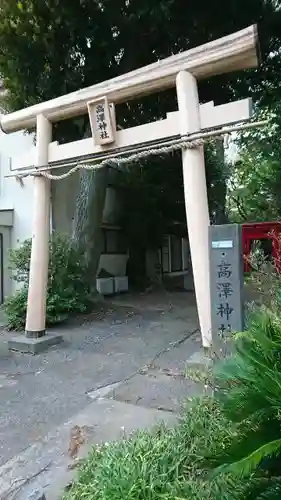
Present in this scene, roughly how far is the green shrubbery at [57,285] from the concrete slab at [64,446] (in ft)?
15.4

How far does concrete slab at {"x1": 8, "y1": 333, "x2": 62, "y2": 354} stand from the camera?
22.1 feet

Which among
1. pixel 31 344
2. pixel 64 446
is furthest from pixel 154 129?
pixel 64 446

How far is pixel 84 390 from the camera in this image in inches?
193

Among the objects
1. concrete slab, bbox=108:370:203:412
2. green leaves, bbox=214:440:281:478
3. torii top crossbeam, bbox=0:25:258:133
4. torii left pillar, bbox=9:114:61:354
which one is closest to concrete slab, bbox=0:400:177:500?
concrete slab, bbox=108:370:203:412

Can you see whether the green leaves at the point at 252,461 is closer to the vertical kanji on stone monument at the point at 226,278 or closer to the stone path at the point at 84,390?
the stone path at the point at 84,390

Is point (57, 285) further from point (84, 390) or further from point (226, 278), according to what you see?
point (226, 278)

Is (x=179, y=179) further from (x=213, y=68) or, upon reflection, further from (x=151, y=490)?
(x=151, y=490)

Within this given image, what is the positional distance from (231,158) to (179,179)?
6937 millimetres

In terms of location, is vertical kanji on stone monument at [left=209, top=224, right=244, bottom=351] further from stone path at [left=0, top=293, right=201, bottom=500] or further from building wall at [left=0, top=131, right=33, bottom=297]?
building wall at [left=0, top=131, right=33, bottom=297]

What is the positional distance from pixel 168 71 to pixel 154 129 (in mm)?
791

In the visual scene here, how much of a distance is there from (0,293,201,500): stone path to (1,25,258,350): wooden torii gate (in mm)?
778

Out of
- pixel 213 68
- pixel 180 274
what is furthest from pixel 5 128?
pixel 180 274

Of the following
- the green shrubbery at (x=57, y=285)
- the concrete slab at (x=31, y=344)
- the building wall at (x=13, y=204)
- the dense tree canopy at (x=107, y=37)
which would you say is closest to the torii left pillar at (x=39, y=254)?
the concrete slab at (x=31, y=344)

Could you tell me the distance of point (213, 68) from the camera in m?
5.66
